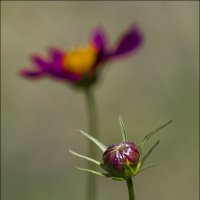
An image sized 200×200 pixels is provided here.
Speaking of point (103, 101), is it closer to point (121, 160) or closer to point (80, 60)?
point (80, 60)

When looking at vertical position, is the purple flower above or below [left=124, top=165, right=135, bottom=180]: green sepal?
above

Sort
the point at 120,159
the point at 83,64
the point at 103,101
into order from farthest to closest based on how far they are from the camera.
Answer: the point at 103,101
the point at 83,64
the point at 120,159

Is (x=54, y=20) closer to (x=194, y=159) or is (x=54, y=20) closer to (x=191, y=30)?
(x=191, y=30)

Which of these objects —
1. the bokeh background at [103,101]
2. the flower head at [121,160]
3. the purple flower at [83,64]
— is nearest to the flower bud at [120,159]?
the flower head at [121,160]

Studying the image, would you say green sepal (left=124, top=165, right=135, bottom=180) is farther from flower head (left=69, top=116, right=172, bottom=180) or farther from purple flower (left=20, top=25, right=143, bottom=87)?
purple flower (left=20, top=25, right=143, bottom=87)

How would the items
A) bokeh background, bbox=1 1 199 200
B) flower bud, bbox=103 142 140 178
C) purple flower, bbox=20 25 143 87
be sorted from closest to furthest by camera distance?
1. flower bud, bbox=103 142 140 178
2. purple flower, bbox=20 25 143 87
3. bokeh background, bbox=1 1 199 200

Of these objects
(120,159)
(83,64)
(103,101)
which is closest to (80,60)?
(83,64)

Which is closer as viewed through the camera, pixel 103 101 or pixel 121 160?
pixel 121 160

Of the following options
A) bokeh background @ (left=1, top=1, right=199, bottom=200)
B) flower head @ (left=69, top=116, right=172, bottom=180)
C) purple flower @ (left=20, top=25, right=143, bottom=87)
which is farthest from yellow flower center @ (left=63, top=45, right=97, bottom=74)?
flower head @ (left=69, top=116, right=172, bottom=180)
